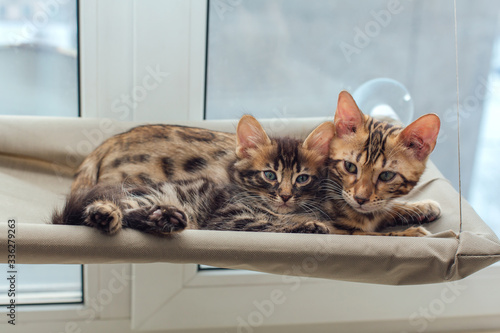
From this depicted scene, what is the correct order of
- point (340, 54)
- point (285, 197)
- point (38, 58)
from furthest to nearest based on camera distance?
1. point (340, 54)
2. point (38, 58)
3. point (285, 197)

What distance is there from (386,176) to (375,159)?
0.05 metres

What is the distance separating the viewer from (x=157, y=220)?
1055 millimetres

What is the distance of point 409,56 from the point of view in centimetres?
191

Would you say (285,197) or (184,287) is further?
(184,287)

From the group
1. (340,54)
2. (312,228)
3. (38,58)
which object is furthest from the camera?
(340,54)

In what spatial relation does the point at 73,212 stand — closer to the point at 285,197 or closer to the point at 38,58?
the point at 285,197

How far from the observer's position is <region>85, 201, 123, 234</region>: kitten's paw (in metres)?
1.03

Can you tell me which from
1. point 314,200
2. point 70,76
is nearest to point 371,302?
point 314,200

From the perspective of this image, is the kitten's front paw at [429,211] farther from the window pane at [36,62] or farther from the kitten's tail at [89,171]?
the window pane at [36,62]

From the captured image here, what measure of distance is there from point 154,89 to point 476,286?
142 cm

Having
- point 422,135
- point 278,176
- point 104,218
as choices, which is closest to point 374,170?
point 422,135

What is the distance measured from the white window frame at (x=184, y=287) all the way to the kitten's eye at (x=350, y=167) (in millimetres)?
641

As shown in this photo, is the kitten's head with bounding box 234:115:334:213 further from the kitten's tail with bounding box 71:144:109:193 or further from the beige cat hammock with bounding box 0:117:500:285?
the kitten's tail with bounding box 71:144:109:193

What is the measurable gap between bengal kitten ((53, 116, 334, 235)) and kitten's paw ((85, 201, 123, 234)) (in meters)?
0.10
